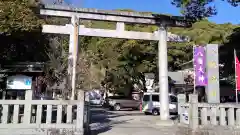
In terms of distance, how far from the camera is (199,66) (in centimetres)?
1350

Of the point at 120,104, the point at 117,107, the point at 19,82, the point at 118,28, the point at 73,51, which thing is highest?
the point at 118,28

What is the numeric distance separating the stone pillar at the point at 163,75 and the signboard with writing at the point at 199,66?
3946 millimetres

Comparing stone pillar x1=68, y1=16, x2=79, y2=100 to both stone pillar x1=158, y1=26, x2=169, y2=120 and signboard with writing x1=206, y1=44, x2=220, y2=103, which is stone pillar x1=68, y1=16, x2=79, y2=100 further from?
signboard with writing x1=206, y1=44, x2=220, y2=103

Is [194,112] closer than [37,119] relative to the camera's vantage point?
No

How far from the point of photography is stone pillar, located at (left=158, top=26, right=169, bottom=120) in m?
17.2

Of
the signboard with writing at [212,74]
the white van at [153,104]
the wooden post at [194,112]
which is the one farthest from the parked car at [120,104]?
the wooden post at [194,112]

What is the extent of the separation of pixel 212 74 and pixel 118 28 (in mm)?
6435

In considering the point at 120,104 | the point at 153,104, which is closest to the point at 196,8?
the point at 153,104

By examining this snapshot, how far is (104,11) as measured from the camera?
56.1 ft

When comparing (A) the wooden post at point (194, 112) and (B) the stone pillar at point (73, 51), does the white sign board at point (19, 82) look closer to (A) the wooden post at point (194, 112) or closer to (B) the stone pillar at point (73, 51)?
(B) the stone pillar at point (73, 51)

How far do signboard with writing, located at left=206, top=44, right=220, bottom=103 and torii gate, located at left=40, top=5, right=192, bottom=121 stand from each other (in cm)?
465

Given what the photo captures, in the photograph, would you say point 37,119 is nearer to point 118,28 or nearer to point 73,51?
point 73,51

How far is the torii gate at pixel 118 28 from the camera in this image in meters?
16.3

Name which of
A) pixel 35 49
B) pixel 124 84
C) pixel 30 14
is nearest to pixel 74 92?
pixel 35 49
